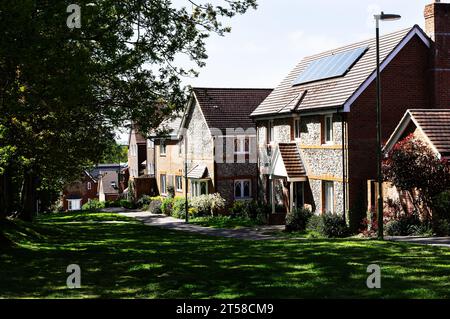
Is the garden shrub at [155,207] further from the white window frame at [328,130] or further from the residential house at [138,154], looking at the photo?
the white window frame at [328,130]

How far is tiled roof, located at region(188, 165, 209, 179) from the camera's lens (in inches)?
1734

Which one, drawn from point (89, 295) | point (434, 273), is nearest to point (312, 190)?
point (434, 273)

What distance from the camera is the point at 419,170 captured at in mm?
24422

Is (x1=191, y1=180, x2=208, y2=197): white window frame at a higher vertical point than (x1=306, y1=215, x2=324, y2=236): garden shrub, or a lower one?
higher

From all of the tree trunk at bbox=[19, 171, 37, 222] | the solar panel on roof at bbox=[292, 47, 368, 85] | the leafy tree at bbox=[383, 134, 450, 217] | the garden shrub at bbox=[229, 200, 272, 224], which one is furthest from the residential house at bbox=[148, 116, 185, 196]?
the leafy tree at bbox=[383, 134, 450, 217]

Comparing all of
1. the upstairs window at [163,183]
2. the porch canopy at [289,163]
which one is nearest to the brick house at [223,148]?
the porch canopy at [289,163]

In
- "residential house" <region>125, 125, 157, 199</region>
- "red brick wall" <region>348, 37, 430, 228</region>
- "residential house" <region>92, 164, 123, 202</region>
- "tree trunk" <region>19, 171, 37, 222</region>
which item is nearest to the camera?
"red brick wall" <region>348, 37, 430, 228</region>

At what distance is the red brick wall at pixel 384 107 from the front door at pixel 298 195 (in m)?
5.13

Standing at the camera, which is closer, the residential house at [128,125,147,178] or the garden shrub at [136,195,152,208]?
the garden shrub at [136,195,152,208]

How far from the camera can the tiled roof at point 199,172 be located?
4404 centimetres

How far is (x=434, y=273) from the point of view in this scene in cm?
1290

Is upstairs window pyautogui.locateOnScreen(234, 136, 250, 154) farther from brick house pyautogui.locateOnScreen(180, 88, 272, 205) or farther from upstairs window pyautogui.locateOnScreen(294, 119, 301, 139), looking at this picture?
upstairs window pyautogui.locateOnScreen(294, 119, 301, 139)

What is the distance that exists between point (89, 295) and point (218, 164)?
1244 inches
